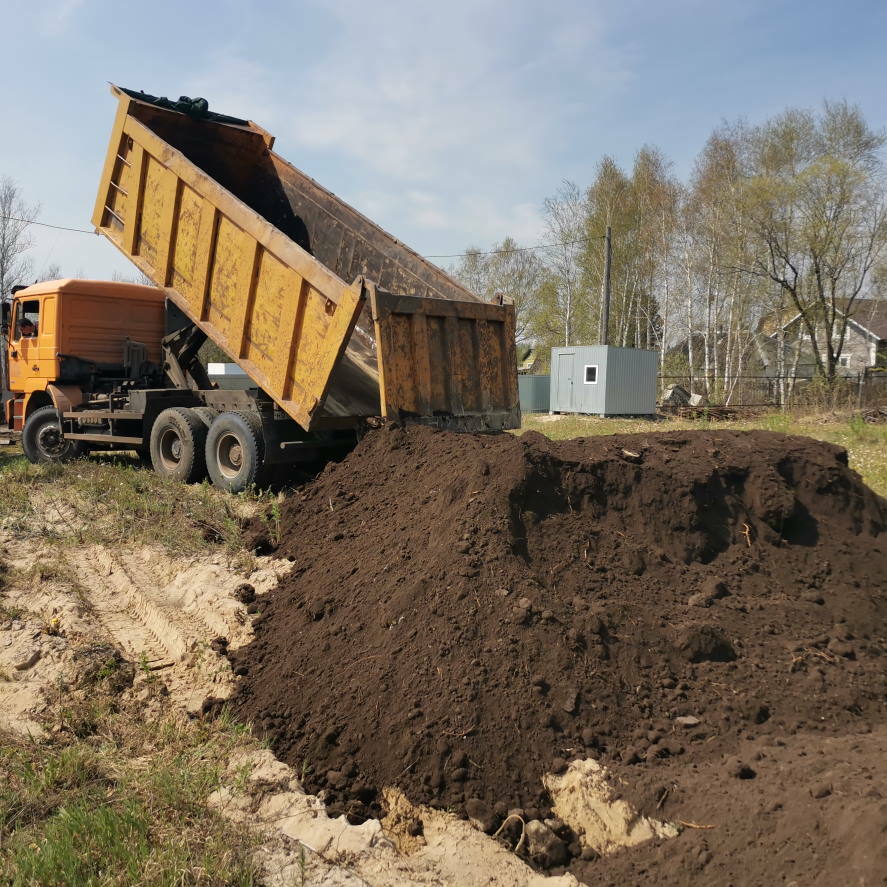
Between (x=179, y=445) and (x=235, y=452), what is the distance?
1260mm

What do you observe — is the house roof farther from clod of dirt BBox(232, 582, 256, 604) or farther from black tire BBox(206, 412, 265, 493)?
clod of dirt BBox(232, 582, 256, 604)

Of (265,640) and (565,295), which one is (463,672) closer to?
(265,640)

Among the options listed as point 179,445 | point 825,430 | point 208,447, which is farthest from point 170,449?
point 825,430

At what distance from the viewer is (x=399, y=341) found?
22.4ft

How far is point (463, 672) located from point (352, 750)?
631 mm

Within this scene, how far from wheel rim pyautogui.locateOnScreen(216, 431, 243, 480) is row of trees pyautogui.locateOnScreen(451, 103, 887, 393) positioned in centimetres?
2095

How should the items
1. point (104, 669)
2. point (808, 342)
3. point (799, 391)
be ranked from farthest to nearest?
point (808, 342) < point (799, 391) < point (104, 669)

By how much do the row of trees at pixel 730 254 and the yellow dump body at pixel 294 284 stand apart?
18814 mm

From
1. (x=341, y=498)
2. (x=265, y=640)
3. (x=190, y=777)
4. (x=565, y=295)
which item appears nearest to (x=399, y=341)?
(x=341, y=498)

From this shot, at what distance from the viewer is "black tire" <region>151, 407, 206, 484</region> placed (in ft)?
28.7

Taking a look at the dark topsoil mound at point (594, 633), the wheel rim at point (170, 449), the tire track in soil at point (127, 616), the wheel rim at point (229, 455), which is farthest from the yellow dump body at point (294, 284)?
the tire track in soil at point (127, 616)

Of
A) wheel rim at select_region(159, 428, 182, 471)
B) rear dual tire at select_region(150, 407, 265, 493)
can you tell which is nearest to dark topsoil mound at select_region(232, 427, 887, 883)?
rear dual tire at select_region(150, 407, 265, 493)

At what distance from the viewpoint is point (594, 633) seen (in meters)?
3.88

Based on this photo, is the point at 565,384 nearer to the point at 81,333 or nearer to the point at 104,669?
the point at 81,333
